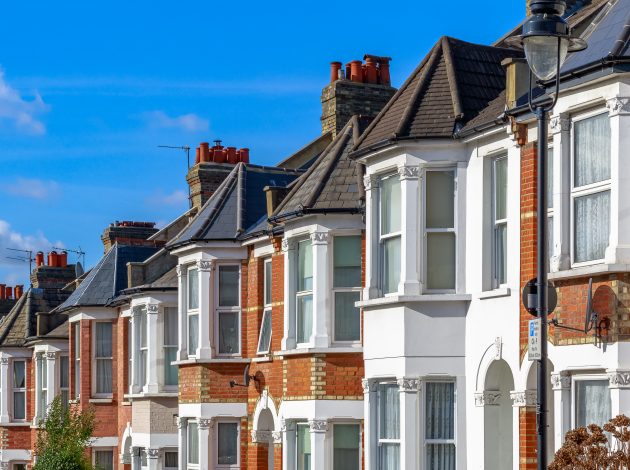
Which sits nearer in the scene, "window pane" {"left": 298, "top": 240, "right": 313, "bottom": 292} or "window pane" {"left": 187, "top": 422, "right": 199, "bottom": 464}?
"window pane" {"left": 298, "top": 240, "right": 313, "bottom": 292}

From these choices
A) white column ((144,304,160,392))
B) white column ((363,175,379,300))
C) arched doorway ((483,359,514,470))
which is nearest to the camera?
arched doorway ((483,359,514,470))

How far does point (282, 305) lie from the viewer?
27.2 meters

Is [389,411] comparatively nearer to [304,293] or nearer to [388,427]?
[388,427]

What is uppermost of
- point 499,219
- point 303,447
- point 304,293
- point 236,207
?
point 236,207

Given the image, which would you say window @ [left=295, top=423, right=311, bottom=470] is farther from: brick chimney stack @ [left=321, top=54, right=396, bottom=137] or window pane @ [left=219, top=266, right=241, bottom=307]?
brick chimney stack @ [left=321, top=54, right=396, bottom=137]

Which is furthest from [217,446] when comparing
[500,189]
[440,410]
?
[500,189]

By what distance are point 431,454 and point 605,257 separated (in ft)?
18.1

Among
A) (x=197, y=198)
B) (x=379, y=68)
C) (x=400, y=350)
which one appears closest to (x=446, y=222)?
(x=400, y=350)

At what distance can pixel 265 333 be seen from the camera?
28578 millimetres

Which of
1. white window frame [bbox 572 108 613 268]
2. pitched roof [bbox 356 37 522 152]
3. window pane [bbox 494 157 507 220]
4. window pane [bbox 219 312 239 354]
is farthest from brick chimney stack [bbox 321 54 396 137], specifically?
white window frame [bbox 572 108 613 268]

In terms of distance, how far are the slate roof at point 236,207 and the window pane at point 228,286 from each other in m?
0.75

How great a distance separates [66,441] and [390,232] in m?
16.7

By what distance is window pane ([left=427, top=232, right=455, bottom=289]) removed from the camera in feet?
69.6

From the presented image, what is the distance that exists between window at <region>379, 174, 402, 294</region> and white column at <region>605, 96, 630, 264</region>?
5.18m
